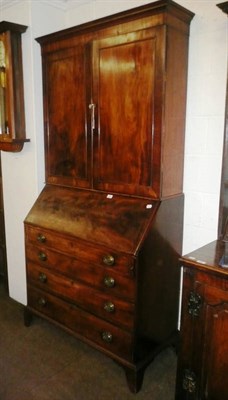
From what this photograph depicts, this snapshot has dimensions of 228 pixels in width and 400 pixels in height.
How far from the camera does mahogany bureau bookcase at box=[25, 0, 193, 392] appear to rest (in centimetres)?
178

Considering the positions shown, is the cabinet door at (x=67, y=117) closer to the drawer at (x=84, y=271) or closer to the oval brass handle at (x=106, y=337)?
the drawer at (x=84, y=271)

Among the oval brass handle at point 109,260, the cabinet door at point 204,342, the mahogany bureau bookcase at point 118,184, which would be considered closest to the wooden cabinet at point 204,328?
the cabinet door at point 204,342

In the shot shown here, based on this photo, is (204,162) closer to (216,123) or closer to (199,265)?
(216,123)

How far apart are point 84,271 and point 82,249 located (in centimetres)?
14

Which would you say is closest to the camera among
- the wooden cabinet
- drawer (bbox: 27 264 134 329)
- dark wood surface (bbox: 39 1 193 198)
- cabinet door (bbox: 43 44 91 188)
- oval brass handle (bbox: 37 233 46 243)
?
the wooden cabinet

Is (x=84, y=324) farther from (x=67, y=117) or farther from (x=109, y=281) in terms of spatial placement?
(x=67, y=117)

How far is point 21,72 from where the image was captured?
2.38 m

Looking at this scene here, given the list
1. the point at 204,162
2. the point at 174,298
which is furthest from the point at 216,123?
the point at 174,298

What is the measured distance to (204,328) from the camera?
152 cm

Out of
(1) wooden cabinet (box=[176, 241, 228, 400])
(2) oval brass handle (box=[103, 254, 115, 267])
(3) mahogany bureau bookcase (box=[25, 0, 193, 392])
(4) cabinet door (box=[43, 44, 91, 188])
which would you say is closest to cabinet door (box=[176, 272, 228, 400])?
(1) wooden cabinet (box=[176, 241, 228, 400])

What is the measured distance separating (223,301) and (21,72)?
2.02 metres

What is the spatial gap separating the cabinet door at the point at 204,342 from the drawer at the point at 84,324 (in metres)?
0.36

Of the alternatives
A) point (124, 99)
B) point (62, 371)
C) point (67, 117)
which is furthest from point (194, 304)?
point (67, 117)

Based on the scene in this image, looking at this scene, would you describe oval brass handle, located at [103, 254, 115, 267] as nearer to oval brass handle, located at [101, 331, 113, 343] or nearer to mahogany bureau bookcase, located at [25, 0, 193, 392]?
mahogany bureau bookcase, located at [25, 0, 193, 392]
